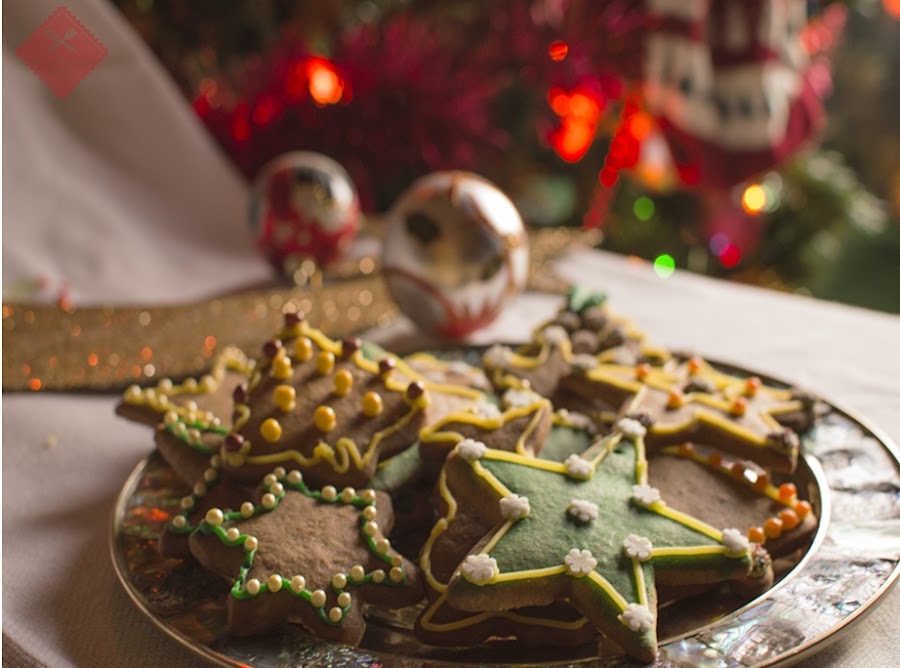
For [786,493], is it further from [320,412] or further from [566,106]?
[566,106]

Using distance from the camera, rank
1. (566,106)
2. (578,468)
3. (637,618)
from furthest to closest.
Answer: (566,106) → (578,468) → (637,618)

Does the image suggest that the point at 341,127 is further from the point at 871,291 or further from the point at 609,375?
the point at 871,291

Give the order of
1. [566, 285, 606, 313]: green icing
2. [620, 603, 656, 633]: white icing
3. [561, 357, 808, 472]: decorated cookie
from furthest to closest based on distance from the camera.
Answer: [566, 285, 606, 313]: green icing < [561, 357, 808, 472]: decorated cookie < [620, 603, 656, 633]: white icing

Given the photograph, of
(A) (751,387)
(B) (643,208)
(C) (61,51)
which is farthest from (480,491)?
(B) (643,208)

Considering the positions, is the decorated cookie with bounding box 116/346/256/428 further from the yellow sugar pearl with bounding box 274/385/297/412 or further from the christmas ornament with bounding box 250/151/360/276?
the christmas ornament with bounding box 250/151/360/276

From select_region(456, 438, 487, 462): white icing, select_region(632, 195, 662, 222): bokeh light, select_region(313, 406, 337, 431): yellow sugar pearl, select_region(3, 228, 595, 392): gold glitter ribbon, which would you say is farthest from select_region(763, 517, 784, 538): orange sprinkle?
select_region(632, 195, 662, 222): bokeh light

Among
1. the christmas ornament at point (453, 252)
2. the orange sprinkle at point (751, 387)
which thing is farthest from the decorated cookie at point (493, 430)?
the christmas ornament at point (453, 252)
